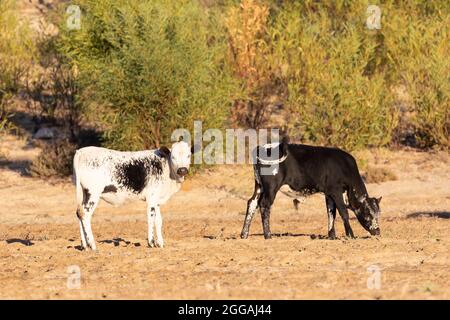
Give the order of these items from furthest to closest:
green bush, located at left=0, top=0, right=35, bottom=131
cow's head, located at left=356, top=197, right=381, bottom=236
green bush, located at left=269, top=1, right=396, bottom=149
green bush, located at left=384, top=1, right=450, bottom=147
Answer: green bush, located at left=0, top=0, right=35, bottom=131
green bush, located at left=384, top=1, right=450, bottom=147
green bush, located at left=269, top=1, right=396, bottom=149
cow's head, located at left=356, top=197, right=381, bottom=236

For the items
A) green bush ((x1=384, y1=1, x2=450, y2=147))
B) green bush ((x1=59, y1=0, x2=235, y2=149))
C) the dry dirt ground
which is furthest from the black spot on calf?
green bush ((x1=384, y1=1, x2=450, y2=147))

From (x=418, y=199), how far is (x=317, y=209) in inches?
98.6

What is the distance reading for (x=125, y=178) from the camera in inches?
629

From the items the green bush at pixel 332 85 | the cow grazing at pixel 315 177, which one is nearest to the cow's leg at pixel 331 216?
the cow grazing at pixel 315 177

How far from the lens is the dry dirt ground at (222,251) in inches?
489

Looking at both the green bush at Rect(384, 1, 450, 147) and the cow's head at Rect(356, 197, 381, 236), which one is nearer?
the cow's head at Rect(356, 197, 381, 236)

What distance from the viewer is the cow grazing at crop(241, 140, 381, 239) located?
1708 centimetres

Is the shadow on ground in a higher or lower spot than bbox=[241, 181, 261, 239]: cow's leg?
lower

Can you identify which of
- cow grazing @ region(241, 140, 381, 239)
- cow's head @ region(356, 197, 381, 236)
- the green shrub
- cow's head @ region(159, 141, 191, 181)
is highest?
cow's head @ region(159, 141, 191, 181)

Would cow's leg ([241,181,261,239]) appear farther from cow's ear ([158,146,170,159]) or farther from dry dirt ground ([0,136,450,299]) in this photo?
cow's ear ([158,146,170,159])

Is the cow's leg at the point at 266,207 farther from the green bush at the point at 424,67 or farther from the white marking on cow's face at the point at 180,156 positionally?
the green bush at the point at 424,67

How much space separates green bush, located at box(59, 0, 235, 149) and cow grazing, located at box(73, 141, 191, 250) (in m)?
9.73

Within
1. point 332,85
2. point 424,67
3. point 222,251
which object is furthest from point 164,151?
point 424,67
